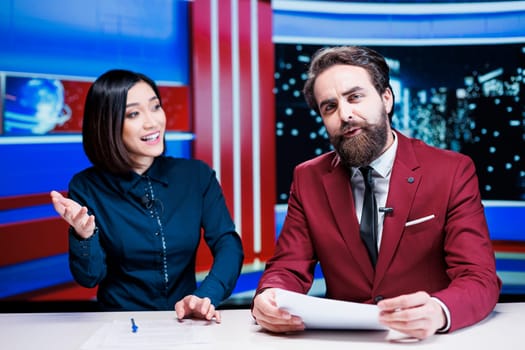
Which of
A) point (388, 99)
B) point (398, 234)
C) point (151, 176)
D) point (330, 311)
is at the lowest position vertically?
point (330, 311)

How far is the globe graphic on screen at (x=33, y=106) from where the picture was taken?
3.25 m

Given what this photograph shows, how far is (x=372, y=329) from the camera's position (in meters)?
1.52

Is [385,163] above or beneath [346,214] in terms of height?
above

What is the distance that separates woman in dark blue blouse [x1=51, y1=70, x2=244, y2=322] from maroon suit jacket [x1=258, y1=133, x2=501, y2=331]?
0.32 m

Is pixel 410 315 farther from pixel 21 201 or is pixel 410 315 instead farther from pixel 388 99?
pixel 21 201

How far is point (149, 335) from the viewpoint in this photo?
1575mm

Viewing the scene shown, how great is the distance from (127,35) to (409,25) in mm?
1741

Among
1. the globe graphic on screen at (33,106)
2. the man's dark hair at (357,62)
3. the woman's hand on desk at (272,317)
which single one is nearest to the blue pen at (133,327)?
the woman's hand on desk at (272,317)

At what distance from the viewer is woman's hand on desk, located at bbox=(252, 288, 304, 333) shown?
4.96 feet

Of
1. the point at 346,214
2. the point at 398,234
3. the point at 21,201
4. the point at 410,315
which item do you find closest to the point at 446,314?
the point at 410,315

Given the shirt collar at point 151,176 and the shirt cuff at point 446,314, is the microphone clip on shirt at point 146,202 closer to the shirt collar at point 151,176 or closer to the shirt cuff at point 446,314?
the shirt collar at point 151,176

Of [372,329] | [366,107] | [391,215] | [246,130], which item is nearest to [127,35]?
[246,130]

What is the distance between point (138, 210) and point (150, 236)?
113mm

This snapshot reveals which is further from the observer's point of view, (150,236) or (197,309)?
(150,236)
